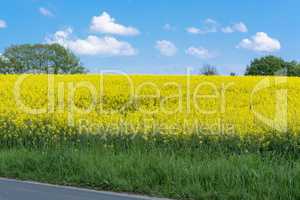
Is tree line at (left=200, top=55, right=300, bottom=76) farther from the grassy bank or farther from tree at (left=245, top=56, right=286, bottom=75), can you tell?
the grassy bank

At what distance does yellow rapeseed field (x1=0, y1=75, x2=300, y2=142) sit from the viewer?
10.9 meters

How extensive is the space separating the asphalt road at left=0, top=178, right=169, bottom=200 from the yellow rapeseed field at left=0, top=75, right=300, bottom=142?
334 cm

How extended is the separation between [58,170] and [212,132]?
3.45 metres

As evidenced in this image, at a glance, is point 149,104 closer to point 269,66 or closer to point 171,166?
point 171,166

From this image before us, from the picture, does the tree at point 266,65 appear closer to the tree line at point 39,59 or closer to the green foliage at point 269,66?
the green foliage at point 269,66

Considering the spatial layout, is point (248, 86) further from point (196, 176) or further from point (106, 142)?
point (196, 176)

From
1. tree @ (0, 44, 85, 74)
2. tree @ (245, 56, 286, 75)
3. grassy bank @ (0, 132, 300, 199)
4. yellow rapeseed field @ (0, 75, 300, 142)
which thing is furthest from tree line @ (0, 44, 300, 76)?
grassy bank @ (0, 132, 300, 199)

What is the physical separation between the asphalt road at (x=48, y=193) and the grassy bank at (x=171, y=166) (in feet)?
0.97

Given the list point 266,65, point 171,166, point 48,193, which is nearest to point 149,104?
point 171,166

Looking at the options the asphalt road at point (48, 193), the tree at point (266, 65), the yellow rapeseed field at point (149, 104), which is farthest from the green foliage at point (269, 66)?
the asphalt road at point (48, 193)

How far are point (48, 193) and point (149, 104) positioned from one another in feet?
27.4

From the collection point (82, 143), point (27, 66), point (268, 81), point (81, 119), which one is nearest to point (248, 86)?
point (268, 81)

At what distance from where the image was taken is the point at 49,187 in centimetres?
734

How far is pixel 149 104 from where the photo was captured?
15047mm
